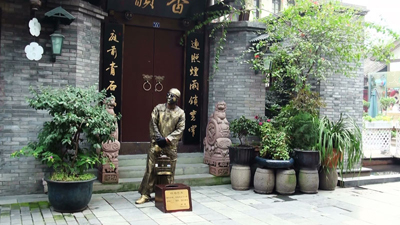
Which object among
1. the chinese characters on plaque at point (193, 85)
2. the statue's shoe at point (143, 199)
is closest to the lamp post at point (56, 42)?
the statue's shoe at point (143, 199)

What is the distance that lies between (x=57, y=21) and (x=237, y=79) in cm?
385

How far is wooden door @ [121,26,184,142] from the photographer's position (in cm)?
798

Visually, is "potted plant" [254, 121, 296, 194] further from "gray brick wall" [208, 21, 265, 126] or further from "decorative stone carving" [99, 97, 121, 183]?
"decorative stone carving" [99, 97, 121, 183]

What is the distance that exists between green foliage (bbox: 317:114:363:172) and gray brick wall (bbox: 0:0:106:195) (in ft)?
15.3

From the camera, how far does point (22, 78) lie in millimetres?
6332

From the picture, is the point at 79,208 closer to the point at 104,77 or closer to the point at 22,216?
the point at 22,216

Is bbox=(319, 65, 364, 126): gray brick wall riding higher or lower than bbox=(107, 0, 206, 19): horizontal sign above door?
lower

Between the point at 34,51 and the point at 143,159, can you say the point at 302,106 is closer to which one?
the point at 143,159

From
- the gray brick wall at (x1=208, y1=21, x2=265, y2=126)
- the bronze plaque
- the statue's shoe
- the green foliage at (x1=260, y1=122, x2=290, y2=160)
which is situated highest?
the gray brick wall at (x1=208, y1=21, x2=265, y2=126)

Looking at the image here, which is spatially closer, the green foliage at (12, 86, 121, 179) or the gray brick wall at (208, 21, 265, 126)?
the green foliage at (12, 86, 121, 179)

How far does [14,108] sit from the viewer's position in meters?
6.28

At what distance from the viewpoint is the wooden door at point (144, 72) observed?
7.98 metres

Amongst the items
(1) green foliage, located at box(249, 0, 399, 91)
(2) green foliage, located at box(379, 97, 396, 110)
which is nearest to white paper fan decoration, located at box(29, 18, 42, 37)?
(1) green foliage, located at box(249, 0, 399, 91)

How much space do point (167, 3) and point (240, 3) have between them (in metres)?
1.60
